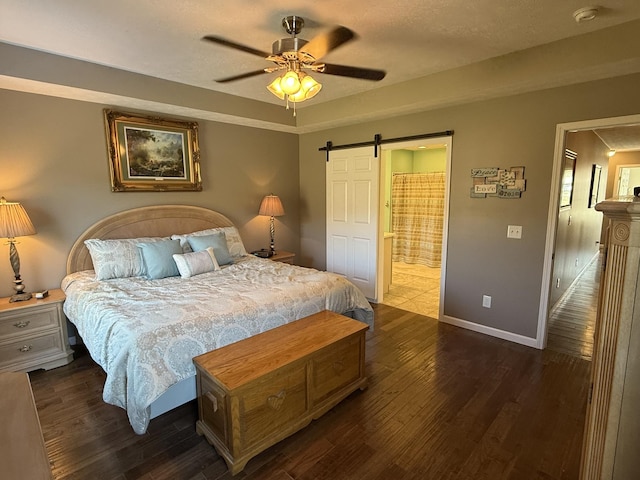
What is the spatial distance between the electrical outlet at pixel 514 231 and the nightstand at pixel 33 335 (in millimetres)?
4196

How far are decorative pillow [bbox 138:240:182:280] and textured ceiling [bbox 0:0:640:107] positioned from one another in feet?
5.49

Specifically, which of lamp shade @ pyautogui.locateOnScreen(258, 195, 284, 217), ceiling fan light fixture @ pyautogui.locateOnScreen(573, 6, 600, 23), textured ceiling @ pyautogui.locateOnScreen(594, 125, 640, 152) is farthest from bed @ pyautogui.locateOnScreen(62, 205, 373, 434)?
textured ceiling @ pyautogui.locateOnScreen(594, 125, 640, 152)

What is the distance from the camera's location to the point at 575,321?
393 centimetres

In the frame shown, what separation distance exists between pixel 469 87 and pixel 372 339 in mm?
2618

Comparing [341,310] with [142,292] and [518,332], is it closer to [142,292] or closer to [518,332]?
[142,292]

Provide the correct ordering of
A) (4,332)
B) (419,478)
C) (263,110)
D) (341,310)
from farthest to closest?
(263,110) → (341,310) → (4,332) → (419,478)

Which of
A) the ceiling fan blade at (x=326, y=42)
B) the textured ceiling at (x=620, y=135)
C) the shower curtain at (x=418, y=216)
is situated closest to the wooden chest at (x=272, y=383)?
the ceiling fan blade at (x=326, y=42)

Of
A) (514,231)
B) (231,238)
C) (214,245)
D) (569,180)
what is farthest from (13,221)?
(569,180)

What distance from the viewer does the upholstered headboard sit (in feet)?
10.8

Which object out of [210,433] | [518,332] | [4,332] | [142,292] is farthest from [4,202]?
[518,332]

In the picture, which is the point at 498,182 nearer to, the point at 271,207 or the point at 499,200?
the point at 499,200

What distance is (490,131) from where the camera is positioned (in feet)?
10.9

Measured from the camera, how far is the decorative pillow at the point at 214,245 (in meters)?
3.49

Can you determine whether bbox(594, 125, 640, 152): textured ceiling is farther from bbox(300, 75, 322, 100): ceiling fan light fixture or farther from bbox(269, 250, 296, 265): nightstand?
bbox(269, 250, 296, 265): nightstand
